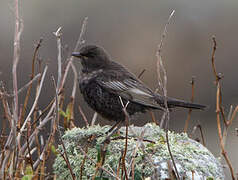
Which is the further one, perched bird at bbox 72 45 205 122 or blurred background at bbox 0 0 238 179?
blurred background at bbox 0 0 238 179

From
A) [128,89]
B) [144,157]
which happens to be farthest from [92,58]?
[144,157]

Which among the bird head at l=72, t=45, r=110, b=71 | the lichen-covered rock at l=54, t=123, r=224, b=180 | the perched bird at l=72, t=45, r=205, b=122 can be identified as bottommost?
the lichen-covered rock at l=54, t=123, r=224, b=180

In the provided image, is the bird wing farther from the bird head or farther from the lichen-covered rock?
the lichen-covered rock

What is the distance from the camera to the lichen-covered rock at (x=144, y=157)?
419 centimetres

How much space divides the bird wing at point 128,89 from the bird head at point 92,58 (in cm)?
34

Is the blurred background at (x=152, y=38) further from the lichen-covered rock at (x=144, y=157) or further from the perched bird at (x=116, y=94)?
the lichen-covered rock at (x=144, y=157)

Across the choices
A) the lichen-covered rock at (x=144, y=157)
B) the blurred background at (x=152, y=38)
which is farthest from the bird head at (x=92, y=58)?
the blurred background at (x=152, y=38)

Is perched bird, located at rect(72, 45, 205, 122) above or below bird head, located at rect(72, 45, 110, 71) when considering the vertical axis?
below

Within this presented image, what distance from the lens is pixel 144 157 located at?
4.28 meters

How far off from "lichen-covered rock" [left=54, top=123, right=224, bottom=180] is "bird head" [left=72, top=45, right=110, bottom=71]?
1.27m

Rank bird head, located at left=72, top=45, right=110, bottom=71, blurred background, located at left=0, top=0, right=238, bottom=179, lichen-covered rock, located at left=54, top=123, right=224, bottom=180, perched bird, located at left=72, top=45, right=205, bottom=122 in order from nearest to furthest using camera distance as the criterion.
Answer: lichen-covered rock, located at left=54, top=123, right=224, bottom=180 < perched bird, located at left=72, top=45, right=205, bottom=122 < bird head, located at left=72, top=45, right=110, bottom=71 < blurred background, located at left=0, top=0, right=238, bottom=179

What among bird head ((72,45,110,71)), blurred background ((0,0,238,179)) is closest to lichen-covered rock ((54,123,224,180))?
bird head ((72,45,110,71))

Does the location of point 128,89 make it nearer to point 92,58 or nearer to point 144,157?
point 92,58

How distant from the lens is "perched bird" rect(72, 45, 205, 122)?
5664 millimetres
